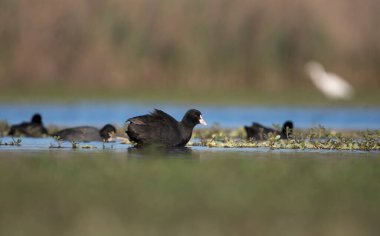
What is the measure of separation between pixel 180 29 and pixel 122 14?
2940mm

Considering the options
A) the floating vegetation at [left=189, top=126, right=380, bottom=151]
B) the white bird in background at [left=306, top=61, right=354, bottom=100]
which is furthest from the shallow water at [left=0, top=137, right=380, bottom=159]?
the white bird in background at [left=306, top=61, right=354, bottom=100]

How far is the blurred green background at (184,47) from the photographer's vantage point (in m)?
41.2

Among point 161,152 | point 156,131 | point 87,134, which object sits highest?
point 87,134

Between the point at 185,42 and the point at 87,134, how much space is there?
1083 inches

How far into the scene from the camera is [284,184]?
10.2m

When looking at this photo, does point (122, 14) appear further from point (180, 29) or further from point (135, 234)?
point (135, 234)

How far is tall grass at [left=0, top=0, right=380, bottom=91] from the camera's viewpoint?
41844 millimetres

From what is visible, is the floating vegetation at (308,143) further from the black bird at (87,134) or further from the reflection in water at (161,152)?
the black bird at (87,134)

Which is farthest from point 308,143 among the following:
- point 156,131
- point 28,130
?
point 28,130

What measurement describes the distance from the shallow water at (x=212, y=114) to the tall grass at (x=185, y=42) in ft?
25.9

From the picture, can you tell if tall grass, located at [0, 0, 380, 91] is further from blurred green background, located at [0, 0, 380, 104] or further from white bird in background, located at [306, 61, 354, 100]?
white bird in background, located at [306, 61, 354, 100]

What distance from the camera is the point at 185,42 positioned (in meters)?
44.4

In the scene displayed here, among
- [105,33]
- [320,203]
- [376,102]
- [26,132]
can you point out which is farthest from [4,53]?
[320,203]

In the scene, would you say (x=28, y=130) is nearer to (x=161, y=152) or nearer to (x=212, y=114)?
(x=161, y=152)
